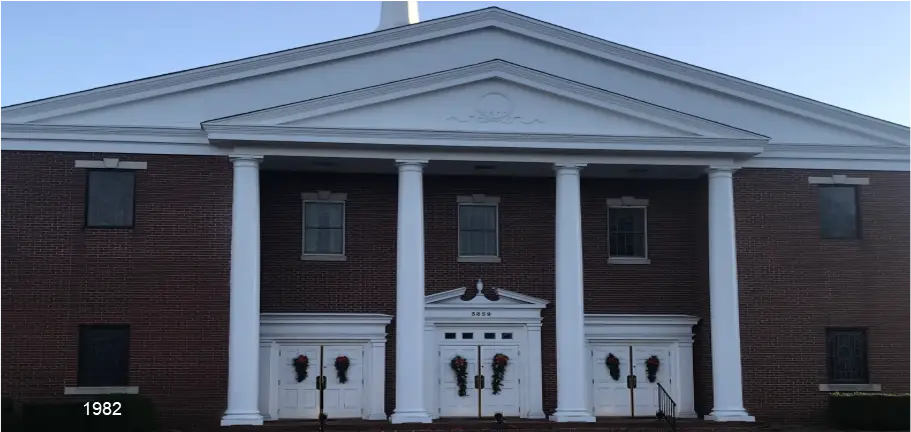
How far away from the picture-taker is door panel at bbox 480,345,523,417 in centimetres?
2967

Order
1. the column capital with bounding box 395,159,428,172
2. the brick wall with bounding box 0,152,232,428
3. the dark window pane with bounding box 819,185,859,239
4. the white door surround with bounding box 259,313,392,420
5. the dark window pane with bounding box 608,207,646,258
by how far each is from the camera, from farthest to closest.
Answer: the dark window pane with bounding box 608,207,646,258
the dark window pane with bounding box 819,185,859,239
the white door surround with bounding box 259,313,392,420
the column capital with bounding box 395,159,428,172
the brick wall with bounding box 0,152,232,428

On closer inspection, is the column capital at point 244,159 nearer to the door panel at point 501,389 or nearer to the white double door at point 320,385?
the white double door at point 320,385

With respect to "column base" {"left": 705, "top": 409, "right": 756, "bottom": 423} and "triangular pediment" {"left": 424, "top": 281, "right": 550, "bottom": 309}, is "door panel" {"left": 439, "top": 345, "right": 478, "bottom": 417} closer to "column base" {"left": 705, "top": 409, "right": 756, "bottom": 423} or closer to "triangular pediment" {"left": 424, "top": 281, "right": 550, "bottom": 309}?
"triangular pediment" {"left": 424, "top": 281, "right": 550, "bottom": 309}

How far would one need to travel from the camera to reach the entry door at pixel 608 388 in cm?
3028

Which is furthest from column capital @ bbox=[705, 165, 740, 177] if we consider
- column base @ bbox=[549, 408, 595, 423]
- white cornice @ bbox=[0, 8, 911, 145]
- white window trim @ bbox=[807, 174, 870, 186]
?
column base @ bbox=[549, 408, 595, 423]

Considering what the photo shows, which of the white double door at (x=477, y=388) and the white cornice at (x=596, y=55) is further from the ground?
the white cornice at (x=596, y=55)

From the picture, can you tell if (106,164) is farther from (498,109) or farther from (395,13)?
(395,13)

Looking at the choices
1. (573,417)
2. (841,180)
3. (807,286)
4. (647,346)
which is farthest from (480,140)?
(841,180)

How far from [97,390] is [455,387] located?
8.59m

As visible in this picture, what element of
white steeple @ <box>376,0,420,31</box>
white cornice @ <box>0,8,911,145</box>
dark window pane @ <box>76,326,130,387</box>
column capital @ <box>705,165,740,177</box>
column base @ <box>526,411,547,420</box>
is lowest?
column base @ <box>526,411,547,420</box>

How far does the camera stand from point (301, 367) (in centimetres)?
2898

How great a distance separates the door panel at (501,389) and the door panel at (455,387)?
225 mm

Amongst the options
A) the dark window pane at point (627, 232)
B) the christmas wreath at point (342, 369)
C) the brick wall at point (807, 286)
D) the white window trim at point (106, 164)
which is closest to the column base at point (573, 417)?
the brick wall at point (807, 286)

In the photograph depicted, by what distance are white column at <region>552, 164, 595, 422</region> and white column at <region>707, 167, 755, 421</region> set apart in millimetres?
3232
